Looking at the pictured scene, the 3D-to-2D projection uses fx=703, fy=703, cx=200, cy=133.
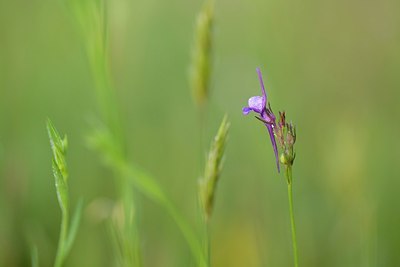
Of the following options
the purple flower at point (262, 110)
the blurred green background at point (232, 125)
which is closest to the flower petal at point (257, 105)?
the purple flower at point (262, 110)

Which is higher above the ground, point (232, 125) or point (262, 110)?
point (232, 125)

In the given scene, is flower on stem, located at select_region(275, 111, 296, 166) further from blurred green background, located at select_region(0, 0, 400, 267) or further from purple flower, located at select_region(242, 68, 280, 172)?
blurred green background, located at select_region(0, 0, 400, 267)

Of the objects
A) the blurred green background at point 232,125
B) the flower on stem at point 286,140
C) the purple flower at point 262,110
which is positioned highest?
the blurred green background at point 232,125

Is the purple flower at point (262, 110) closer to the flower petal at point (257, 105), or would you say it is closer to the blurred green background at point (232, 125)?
the flower petal at point (257, 105)

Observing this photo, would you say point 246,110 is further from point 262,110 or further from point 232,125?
point 232,125

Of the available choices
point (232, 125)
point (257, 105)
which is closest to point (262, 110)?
point (257, 105)

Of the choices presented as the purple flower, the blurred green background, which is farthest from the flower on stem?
the blurred green background

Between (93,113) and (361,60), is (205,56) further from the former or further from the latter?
(361,60)

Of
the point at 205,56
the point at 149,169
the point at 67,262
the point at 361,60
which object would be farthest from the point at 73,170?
the point at 361,60
